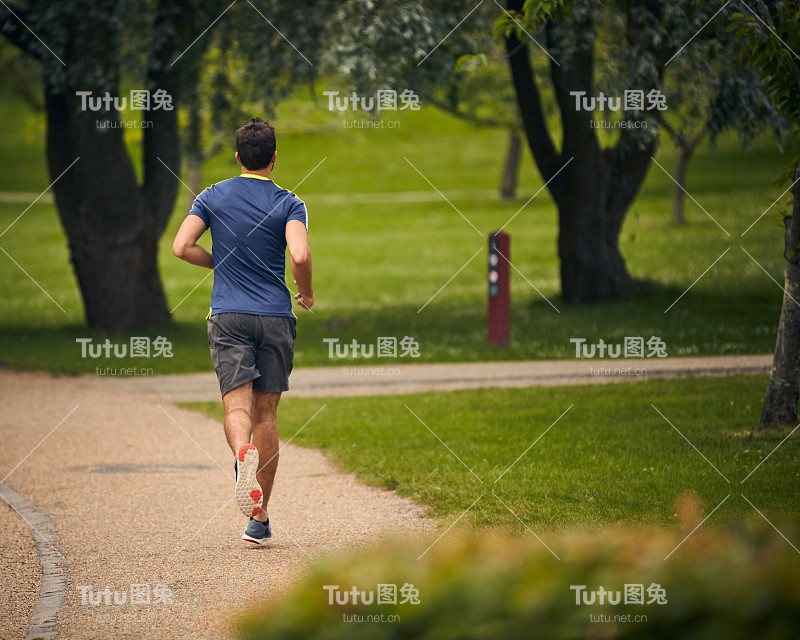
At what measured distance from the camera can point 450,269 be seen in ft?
87.2

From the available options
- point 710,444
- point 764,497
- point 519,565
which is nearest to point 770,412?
point 710,444

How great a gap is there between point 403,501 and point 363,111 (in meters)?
7.85

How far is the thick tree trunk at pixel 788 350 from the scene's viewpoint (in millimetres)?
7441

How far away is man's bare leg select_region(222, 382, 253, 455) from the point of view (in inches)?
202

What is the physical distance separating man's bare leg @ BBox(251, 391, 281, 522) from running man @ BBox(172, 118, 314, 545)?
0.12 ft

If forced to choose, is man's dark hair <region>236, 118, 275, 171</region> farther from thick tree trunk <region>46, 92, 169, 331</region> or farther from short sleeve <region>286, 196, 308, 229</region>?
thick tree trunk <region>46, 92, 169, 331</region>

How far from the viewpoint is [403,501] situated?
21.4 ft

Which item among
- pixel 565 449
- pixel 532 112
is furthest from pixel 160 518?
pixel 532 112

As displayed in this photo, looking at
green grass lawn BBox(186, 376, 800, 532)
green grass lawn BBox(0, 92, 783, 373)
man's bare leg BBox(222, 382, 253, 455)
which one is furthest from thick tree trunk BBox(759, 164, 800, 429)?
man's bare leg BBox(222, 382, 253, 455)

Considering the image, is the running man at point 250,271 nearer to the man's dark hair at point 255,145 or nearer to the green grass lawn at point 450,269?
the man's dark hair at point 255,145

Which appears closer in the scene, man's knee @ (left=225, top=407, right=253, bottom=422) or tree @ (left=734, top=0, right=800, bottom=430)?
man's knee @ (left=225, top=407, right=253, bottom=422)

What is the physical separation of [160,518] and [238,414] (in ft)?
5.01

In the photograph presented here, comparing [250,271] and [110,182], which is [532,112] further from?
[250,271]

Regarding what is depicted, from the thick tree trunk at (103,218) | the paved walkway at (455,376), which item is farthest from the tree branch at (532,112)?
the thick tree trunk at (103,218)
